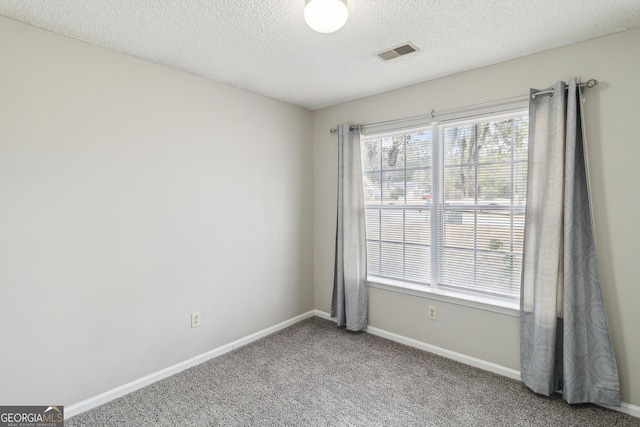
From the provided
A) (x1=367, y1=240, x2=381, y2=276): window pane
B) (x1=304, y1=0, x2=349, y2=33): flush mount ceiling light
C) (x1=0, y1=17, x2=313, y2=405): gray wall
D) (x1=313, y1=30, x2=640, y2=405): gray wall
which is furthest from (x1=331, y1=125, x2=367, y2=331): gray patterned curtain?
(x1=304, y1=0, x2=349, y2=33): flush mount ceiling light

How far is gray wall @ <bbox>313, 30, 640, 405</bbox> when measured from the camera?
2.01 meters

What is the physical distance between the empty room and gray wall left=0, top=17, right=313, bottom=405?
13 millimetres

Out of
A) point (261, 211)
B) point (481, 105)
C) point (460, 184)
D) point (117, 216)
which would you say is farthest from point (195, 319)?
point (481, 105)

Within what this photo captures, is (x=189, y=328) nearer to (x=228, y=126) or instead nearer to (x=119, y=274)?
(x=119, y=274)

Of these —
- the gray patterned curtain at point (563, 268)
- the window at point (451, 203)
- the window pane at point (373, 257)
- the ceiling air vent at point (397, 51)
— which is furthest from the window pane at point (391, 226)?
the ceiling air vent at point (397, 51)

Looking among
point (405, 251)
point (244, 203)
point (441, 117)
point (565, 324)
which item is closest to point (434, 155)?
point (441, 117)

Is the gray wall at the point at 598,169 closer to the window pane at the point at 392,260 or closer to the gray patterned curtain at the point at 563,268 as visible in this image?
the gray patterned curtain at the point at 563,268

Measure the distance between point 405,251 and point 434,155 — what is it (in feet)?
3.04

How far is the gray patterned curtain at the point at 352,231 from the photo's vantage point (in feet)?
10.7

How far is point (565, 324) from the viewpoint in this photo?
211 centimetres

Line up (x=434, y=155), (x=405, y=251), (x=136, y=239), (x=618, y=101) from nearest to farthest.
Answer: (x=618, y=101)
(x=136, y=239)
(x=434, y=155)
(x=405, y=251)

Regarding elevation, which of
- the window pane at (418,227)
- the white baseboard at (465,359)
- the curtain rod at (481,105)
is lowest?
the white baseboard at (465,359)

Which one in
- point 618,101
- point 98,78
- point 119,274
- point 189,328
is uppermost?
point 98,78

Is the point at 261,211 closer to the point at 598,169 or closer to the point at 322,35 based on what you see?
the point at 322,35
